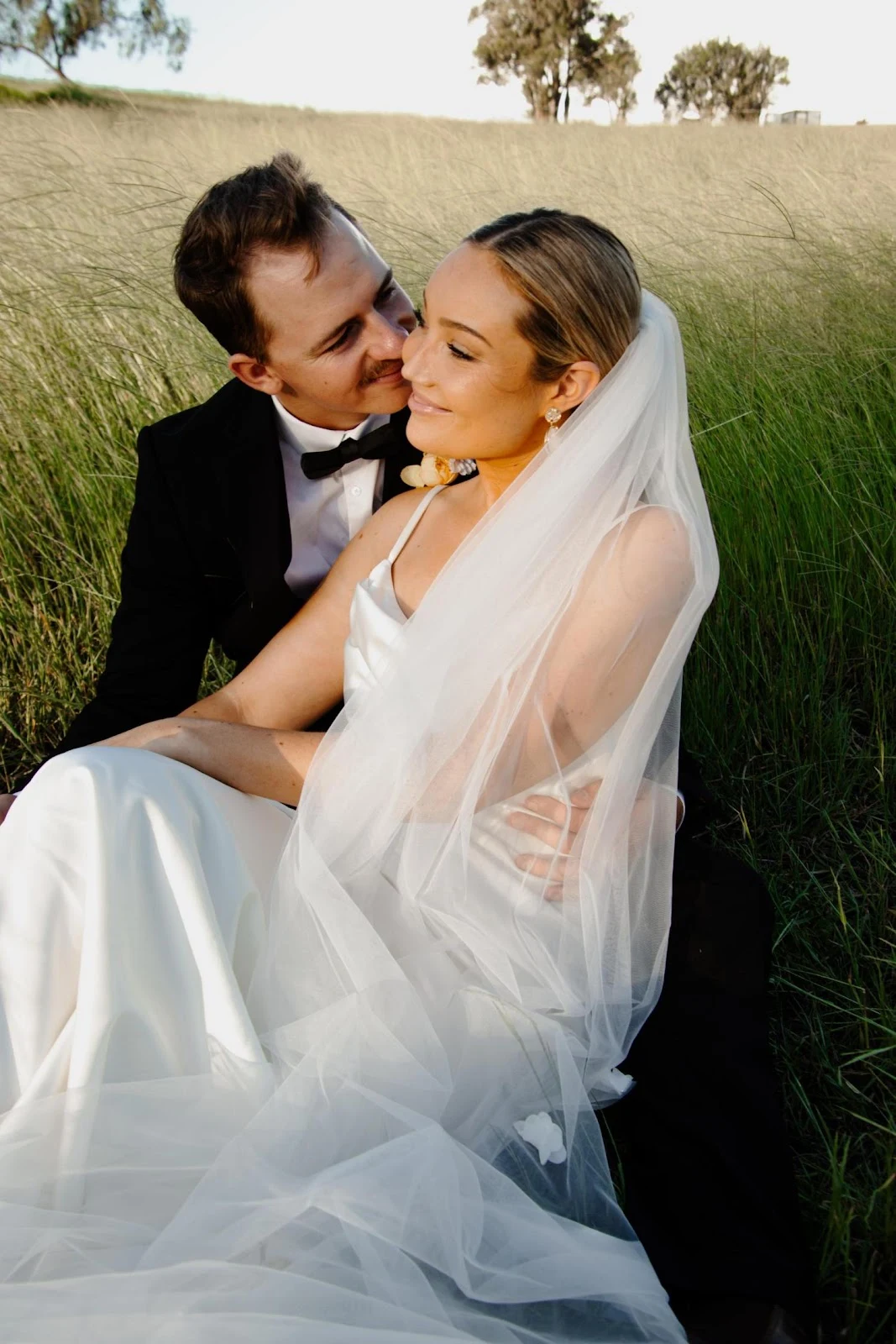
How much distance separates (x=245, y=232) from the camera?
10.3 ft

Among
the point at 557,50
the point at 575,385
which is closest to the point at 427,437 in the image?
the point at 575,385

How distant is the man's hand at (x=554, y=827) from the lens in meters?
2.52

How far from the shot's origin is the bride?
1898 millimetres

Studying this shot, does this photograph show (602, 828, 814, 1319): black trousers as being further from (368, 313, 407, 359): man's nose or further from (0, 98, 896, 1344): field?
(368, 313, 407, 359): man's nose

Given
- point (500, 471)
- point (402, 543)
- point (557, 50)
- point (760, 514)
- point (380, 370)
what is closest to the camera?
point (500, 471)

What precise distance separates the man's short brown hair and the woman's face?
0.68 m

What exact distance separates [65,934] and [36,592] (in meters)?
2.58

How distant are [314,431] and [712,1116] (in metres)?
2.08

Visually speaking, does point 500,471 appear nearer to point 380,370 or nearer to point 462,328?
point 462,328

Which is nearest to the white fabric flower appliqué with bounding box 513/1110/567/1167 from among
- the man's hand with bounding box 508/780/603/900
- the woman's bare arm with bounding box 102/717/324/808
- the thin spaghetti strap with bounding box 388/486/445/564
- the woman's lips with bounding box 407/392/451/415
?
the man's hand with bounding box 508/780/603/900

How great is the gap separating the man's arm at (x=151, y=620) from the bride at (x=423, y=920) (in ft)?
2.72

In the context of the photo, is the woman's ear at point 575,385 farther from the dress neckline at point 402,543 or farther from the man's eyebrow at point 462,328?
the dress neckline at point 402,543

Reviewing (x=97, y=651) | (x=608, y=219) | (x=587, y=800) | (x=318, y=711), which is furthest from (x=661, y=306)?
(x=608, y=219)

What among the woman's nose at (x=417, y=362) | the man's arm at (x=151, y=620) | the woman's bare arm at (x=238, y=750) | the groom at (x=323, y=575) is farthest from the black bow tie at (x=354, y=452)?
the woman's bare arm at (x=238, y=750)
